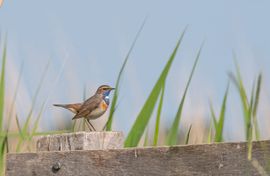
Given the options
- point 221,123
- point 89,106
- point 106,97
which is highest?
point 106,97

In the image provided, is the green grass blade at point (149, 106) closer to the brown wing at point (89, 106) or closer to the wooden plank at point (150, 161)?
the wooden plank at point (150, 161)

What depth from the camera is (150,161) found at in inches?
115

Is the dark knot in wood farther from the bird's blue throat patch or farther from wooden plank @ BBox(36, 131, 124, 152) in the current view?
the bird's blue throat patch

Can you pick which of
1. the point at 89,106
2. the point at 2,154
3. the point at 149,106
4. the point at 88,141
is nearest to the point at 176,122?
the point at 149,106

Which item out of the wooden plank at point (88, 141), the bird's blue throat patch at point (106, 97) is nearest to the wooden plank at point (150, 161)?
the wooden plank at point (88, 141)

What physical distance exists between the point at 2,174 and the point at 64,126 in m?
0.80

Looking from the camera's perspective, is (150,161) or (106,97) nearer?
(150,161)

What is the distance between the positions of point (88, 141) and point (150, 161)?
42 centimetres

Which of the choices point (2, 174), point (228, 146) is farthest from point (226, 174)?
point (2, 174)

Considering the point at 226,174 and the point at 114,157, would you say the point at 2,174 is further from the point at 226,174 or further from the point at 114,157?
the point at 226,174

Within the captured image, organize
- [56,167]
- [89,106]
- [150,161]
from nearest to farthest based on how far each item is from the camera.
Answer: [150,161] → [56,167] → [89,106]

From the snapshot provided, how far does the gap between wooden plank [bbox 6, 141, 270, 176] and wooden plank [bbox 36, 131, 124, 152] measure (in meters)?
0.12

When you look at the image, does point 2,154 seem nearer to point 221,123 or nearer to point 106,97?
point 221,123

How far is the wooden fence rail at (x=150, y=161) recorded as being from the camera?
8.78 feet
